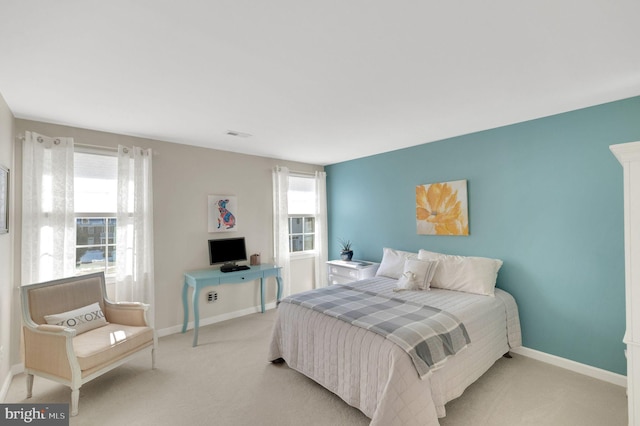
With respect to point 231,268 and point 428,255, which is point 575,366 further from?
point 231,268

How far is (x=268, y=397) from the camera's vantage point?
7.83ft

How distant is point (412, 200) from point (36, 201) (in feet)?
14.2

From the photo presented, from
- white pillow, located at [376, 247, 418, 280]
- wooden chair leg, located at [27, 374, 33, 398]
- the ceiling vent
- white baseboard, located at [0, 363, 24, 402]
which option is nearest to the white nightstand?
white pillow, located at [376, 247, 418, 280]

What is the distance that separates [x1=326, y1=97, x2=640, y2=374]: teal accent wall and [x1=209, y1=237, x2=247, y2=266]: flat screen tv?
8.52 ft

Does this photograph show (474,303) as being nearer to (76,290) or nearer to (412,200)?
(412,200)

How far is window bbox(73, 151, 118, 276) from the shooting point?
10.5ft

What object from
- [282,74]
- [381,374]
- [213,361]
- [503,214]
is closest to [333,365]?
[381,374]

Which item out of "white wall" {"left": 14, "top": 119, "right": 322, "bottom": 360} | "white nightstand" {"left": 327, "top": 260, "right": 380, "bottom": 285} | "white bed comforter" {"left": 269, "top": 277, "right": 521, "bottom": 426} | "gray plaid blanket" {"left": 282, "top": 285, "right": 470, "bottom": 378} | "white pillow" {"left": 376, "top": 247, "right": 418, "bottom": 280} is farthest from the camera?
"white nightstand" {"left": 327, "top": 260, "right": 380, "bottom": 285}

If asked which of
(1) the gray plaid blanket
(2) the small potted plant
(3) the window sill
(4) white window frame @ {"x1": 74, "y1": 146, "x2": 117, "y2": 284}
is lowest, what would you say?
(1) the gray plaid blanket

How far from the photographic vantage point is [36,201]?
2855mm

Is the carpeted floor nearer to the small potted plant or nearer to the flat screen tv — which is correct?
the flat screen tv

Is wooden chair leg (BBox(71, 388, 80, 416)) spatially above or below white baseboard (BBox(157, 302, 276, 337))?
above

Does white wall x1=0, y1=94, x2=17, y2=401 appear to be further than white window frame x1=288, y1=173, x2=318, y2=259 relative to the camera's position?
No

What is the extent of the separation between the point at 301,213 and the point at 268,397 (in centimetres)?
324
